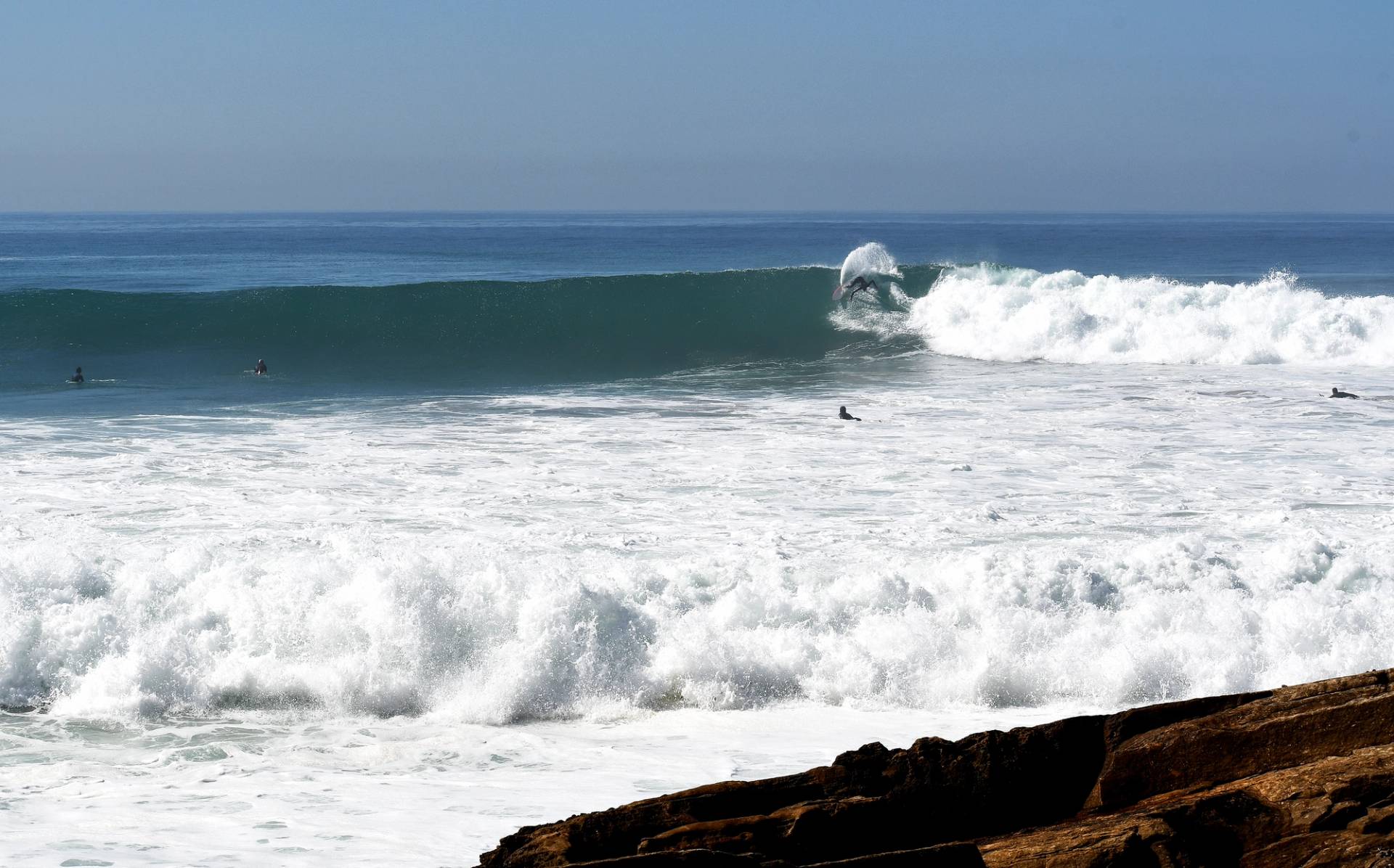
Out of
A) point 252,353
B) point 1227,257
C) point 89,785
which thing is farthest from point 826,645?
point 1227,257

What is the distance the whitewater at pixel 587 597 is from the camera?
623 cm

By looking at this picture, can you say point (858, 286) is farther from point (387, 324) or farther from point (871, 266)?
point (387, 324)

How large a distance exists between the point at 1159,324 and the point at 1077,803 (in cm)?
2187

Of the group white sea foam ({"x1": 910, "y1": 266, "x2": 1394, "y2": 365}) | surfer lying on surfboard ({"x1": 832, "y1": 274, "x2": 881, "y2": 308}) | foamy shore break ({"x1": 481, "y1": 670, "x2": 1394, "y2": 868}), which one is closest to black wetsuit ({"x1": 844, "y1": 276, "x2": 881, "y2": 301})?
surfer lying on surfboard ({"x1": 832, "y1": 274, "x2": 881, "y2": 308})

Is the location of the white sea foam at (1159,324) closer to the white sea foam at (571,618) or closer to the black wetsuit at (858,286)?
the black wetsuit at (858,286)

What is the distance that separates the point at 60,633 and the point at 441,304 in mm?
19757

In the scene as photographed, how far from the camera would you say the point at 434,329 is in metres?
25.4

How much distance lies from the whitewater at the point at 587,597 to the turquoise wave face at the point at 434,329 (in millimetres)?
6048

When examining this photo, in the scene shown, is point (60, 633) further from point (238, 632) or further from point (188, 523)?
point (188, 523)

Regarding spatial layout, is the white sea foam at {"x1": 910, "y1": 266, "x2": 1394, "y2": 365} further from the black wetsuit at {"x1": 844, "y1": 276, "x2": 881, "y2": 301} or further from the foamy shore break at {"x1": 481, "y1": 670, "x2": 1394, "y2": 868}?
the foamy shore break at {"x1": 481, "y1": 670, "x2": 1394, "y2": 868}

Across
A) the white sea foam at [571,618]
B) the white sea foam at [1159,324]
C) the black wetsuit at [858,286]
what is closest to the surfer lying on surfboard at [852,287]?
the black wetsuit at [858,286]

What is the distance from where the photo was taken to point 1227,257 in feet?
190

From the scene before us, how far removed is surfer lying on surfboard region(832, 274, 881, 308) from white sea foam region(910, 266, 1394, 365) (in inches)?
96.9

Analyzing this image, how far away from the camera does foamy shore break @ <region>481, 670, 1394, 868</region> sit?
3.22m
